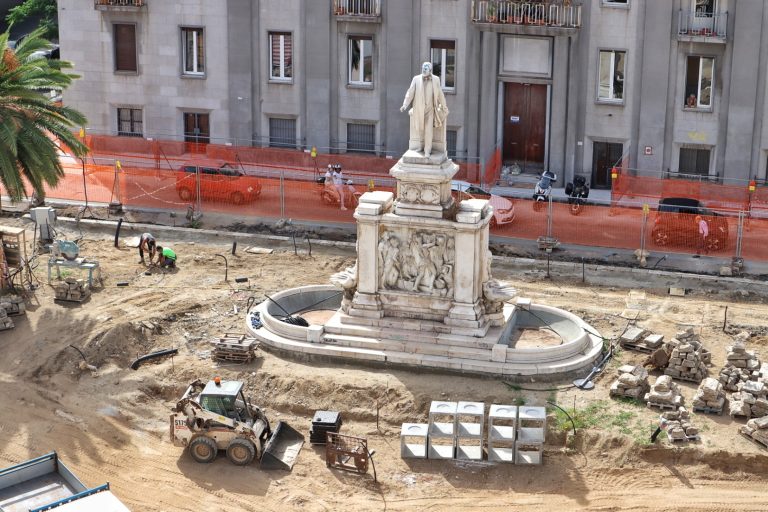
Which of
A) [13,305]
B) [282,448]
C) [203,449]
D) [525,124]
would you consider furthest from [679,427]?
[525,124]

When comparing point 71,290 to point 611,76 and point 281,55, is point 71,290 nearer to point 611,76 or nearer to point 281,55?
point 281,55

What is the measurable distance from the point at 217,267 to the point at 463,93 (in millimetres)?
14162

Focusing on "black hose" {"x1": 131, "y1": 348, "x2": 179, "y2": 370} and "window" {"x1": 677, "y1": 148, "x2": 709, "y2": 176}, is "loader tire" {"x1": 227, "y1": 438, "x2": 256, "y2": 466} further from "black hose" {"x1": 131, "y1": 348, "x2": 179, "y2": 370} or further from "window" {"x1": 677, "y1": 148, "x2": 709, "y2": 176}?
"window" {"x1": 677, "y1": 148, "x2": 709, "y2": 176}

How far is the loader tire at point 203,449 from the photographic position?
2897cm

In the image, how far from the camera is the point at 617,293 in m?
39.1

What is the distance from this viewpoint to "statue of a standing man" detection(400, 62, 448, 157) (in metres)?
32.8

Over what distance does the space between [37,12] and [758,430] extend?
52.4 meters

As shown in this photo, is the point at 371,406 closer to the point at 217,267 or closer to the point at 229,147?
the point at 217,267

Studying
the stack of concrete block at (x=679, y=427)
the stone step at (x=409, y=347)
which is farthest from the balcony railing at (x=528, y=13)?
the stack of concrete block at (x=679, y=427)

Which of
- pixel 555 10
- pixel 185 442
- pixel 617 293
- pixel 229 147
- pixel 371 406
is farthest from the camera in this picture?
pixel 229 147

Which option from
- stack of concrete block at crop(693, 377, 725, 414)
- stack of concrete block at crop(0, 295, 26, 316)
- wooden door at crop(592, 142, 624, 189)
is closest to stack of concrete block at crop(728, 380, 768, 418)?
stack of concrete block at crop(693, 377, 725, 414)

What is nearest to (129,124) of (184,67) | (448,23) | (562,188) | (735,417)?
(184,67)

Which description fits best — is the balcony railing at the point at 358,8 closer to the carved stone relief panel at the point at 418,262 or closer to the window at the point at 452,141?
the window at the point at 452,141

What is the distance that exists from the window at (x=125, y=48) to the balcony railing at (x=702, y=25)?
21338 mm
